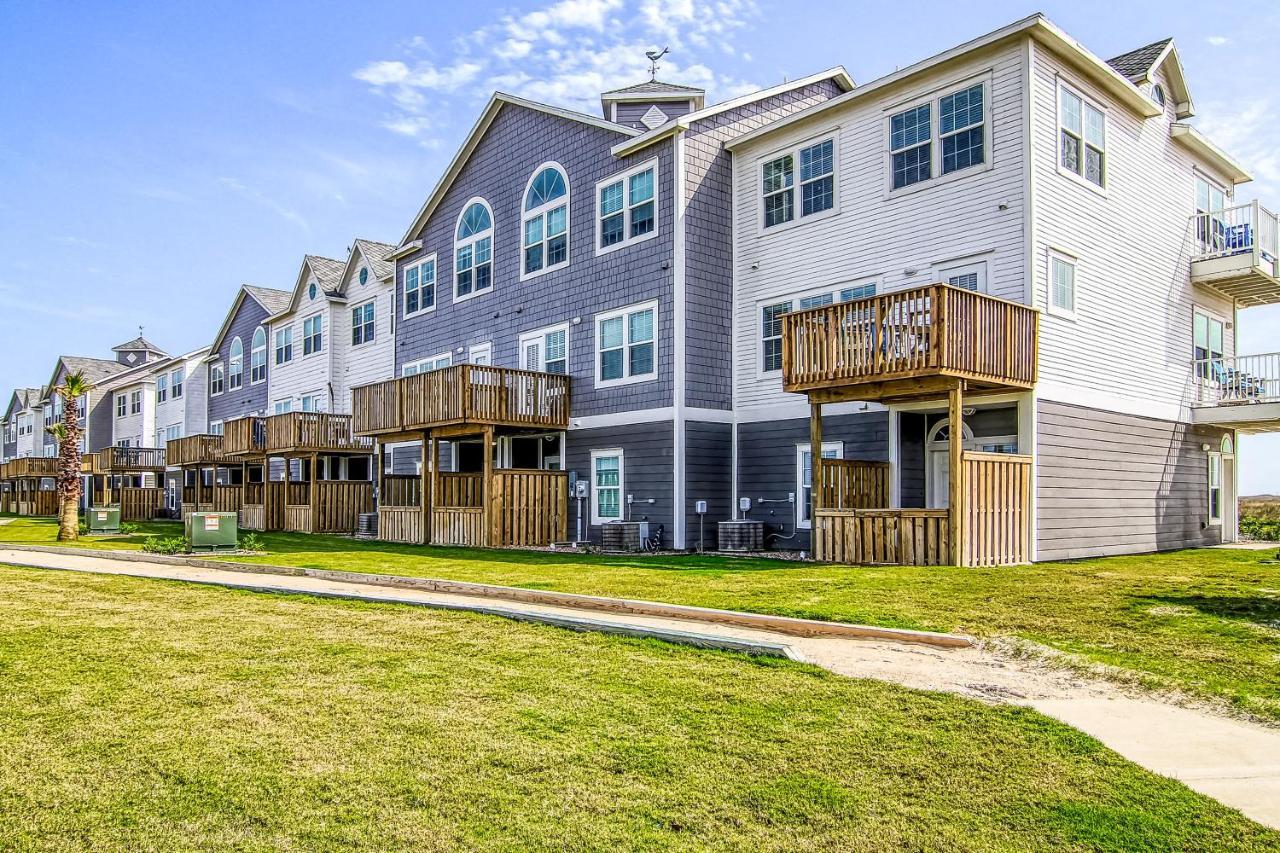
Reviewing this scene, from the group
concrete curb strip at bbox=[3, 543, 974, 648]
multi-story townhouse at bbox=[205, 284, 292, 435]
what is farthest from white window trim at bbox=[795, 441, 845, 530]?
multi-story townhouse at bbox=[205, 284, 292, 435]

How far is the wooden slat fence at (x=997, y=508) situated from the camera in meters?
14.5

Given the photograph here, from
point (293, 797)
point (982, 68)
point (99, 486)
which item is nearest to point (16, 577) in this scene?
point (293, 797)

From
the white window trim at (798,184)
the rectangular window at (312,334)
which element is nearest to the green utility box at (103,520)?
the rectangular window at (312,334)

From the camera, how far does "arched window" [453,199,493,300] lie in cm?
2645

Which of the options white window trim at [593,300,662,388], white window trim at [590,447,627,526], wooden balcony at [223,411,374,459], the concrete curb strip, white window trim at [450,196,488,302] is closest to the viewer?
the concrete curb strip

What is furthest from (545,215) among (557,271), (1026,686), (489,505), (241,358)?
(241,358)

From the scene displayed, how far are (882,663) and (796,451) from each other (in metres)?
11.8

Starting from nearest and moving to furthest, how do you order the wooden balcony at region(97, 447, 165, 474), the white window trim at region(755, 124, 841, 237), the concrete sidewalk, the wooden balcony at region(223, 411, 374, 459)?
1. the concrete sidewalk
2. the white window trim at region(755, 124, 841, 237)
3. the wooden balcony at region(223, 411, 374, 459)
4. the wooden balcony at region(97, 447, 165, 474)

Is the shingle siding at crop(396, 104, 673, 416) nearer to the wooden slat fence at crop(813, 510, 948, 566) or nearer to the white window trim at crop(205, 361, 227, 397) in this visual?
the wooden slat fence at crop(813, 510, 948, 566)

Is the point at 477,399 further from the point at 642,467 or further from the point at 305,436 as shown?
the point at 305,436

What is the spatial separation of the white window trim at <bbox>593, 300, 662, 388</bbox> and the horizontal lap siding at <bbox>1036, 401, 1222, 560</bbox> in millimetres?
8070

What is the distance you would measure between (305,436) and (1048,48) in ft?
78.5

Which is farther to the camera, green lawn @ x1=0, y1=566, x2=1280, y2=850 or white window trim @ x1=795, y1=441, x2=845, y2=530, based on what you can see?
white window trim @ x1=795, y1=441, x2=845, y2=530

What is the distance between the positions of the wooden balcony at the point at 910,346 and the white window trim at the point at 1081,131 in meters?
3.11
